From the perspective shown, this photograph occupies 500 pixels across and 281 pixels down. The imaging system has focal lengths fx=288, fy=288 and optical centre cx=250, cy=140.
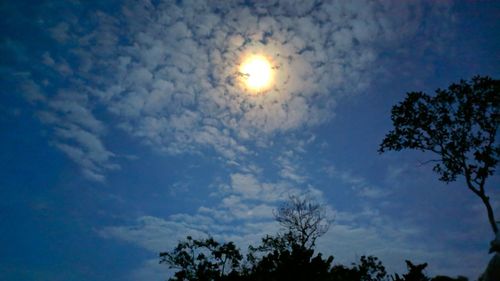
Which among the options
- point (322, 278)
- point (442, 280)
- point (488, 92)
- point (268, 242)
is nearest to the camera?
point (322, 278)

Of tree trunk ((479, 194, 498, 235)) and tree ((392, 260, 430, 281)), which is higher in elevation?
tree trunk ((479, 194, 498, 235))

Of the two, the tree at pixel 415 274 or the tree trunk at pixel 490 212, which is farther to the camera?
the tree trunk at pixel 490 212

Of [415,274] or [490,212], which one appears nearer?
[415,274]

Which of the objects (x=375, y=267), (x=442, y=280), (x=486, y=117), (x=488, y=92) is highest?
(x=488, y=92)

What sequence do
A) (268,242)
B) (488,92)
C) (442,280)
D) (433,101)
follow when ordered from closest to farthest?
(442,280) < (488,92) < (433,101) < (268,242)

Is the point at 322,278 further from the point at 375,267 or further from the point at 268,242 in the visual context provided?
the point at 375,267

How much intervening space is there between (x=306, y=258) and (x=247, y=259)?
38069 mm

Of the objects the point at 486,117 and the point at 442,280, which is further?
the point at 486,117

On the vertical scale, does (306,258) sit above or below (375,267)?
below

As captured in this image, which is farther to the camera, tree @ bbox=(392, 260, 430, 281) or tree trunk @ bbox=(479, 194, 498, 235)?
tree trunk @ bbox=(479, 194, 498, 235)

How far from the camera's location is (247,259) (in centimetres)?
4238

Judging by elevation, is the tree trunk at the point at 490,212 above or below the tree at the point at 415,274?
above

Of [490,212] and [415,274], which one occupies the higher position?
[490,212]

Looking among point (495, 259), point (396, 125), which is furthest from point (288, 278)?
point (396, 125)
